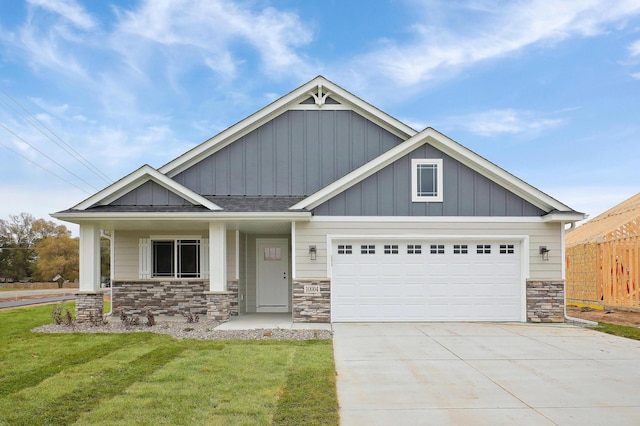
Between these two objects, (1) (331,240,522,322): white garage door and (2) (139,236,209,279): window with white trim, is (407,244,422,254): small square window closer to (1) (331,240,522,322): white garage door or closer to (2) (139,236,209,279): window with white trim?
(1) (331,240,522,322): white garage door

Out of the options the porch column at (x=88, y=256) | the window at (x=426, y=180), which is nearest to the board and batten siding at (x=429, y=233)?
the window at (x=426, y=180)

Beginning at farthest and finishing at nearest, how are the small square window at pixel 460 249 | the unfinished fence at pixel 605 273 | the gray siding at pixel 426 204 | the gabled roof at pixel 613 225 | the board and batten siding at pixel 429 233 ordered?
the gabled roof at pixel 613 225
the unfinished fence at pixel 605 273
the small square window at pixel 460 249
the gray siding at pixel 426 204
the board and batten siding at pixel 429 233

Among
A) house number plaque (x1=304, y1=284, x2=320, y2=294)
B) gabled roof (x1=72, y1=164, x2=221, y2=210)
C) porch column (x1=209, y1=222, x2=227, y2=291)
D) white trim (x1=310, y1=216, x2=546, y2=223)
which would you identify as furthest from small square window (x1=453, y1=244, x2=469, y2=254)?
gabled roof (x1=72, y1=164, x2=221, y2=210)

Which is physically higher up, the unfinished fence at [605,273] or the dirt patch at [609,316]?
the unfinished fence at [605,273]

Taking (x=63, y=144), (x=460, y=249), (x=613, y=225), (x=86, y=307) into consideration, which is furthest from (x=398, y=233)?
(x=63, y=144)

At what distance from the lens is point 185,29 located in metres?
17.3

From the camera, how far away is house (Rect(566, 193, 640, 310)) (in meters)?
17.9

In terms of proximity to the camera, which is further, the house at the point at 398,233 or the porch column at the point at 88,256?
the porch column at the point at 88,256

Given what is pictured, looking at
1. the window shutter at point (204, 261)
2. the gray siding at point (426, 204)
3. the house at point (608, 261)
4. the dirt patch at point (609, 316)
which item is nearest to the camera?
the gray siding at point (426, 204)

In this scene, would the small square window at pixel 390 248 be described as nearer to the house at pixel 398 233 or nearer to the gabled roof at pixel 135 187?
the house at pixel 398 233

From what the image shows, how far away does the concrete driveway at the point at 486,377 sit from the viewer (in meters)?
5.62

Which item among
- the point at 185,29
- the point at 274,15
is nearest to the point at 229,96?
the point at 185,29

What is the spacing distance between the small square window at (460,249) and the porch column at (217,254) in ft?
19.5

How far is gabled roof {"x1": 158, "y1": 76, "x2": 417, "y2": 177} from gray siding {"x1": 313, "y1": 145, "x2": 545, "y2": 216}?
239 cm
